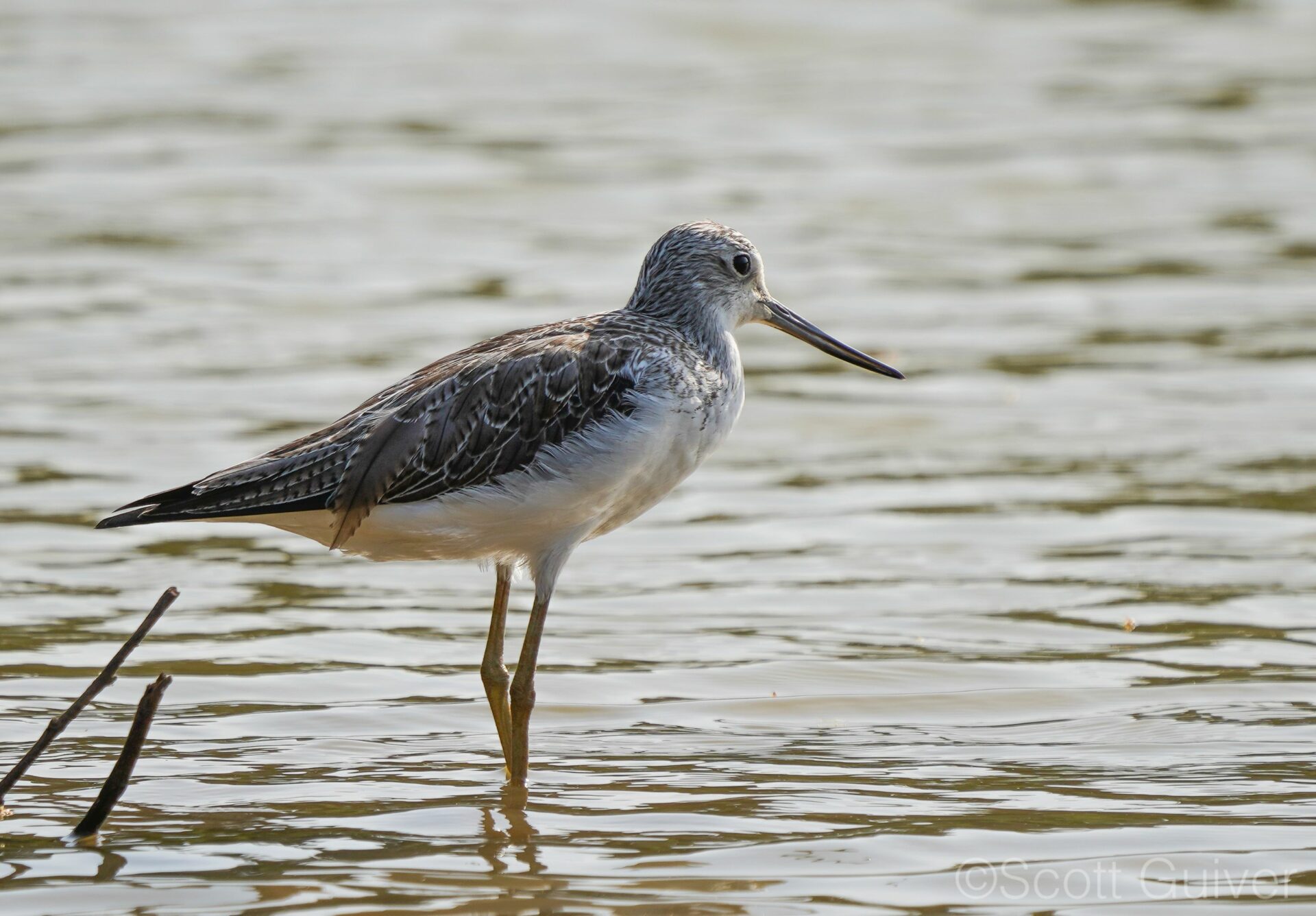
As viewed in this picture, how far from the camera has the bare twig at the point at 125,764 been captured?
6039mm

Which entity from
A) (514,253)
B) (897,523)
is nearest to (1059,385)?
(897,523)

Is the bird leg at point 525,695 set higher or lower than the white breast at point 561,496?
lower

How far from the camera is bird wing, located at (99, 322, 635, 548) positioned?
293 inches

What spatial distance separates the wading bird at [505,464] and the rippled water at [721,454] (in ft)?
2.88

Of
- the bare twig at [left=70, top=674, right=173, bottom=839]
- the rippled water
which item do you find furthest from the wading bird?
the bare twig at [left=70, top=674, right=173, bottom=839]

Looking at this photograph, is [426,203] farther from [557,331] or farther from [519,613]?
[557,331]

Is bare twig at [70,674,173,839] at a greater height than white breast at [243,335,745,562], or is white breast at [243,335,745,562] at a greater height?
white breast at [243,335,745,562]

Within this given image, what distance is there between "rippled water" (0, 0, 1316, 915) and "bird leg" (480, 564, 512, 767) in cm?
20

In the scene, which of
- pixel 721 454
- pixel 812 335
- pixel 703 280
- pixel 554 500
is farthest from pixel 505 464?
pixel 721 454

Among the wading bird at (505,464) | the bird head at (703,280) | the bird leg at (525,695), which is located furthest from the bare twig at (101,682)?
the bird head at (703,280)

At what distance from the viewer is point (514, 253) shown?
17938 mm

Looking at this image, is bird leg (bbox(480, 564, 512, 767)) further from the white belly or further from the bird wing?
the bird wing

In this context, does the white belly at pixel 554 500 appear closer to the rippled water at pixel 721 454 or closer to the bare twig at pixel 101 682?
the rippled water at pixel 721 454

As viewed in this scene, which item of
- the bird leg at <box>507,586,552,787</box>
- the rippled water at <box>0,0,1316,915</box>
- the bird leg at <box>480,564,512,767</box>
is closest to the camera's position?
the rippled water at <box>0,0,1316,915</box>
